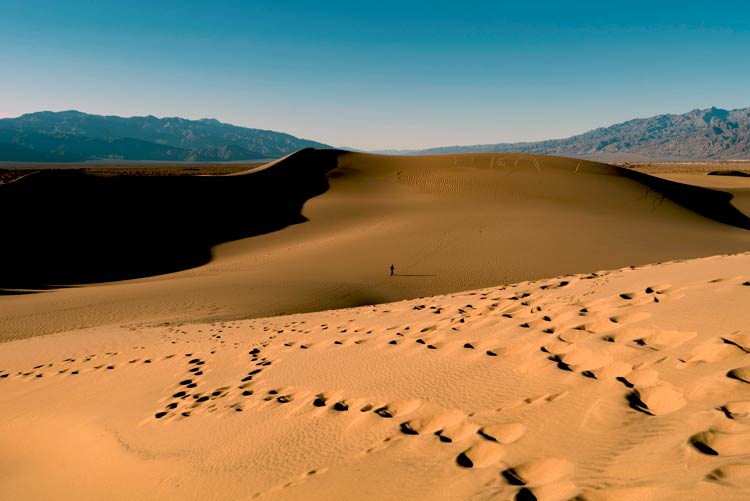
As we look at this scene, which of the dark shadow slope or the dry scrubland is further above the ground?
the dry scrubland

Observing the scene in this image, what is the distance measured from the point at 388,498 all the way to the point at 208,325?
865cm

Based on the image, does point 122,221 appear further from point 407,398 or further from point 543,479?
point 543,479

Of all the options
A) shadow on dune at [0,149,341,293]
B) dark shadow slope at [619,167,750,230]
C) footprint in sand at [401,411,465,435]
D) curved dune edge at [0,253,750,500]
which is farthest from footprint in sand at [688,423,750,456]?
dark shadow slope at [619,167,750,230]

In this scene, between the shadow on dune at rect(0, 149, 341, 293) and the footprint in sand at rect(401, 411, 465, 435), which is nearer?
the footprint in sand at rect(401, 411, 465, 435)

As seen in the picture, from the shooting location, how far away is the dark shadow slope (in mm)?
30516

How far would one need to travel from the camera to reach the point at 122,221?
26.3 m

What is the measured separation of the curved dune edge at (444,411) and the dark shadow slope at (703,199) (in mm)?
29870

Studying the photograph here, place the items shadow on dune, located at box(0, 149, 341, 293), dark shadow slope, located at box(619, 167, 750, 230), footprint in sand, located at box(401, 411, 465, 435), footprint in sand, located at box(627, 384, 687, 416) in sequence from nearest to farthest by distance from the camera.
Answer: footprint in sand, located at box(627, 384, 687, 416)
footprint in sand, located at box(401, 411, 465, 435)
shadow on dune, located at box(0, 149, 341, 293)
dark shadow slope, located at box(619, 167, 750, 230)

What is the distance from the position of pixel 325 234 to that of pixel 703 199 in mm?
30437

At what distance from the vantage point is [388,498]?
2.62 metres

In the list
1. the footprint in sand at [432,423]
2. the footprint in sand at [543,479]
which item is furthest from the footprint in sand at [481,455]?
the footprint in sand at [432,423]

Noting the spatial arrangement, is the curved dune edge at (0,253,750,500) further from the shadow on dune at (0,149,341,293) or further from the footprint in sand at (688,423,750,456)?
the shadow on dune at (0,149,341,293)

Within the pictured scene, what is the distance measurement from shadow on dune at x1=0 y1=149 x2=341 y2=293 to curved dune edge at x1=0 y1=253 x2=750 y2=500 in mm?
15380

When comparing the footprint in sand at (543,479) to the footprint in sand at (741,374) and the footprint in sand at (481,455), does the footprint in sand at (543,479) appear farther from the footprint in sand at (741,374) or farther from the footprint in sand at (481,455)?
the footprint in sand at (741,374)
